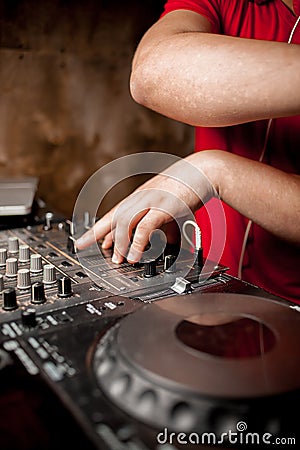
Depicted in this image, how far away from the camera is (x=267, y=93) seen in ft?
2.58

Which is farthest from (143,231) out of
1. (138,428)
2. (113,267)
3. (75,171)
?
(75,171)

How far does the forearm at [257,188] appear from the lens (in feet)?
2.97

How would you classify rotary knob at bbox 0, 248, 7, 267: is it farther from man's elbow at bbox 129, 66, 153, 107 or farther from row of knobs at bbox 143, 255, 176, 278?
man's elbow at bbox 129, 66, 153, 107

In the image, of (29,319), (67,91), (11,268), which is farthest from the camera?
(67,91)

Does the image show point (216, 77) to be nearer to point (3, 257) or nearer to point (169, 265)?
point (169, 265)

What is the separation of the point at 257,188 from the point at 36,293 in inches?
17.1

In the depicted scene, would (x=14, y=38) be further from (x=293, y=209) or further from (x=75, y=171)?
(x=293, y=209)

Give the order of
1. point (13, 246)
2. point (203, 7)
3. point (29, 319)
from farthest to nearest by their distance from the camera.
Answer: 1. point (203, 7)
2. point (13, 246)
3. point (29, 319)

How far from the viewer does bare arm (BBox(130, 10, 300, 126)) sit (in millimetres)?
782

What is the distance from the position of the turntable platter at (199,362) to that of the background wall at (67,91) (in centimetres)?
138

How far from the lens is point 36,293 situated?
2.38 ft

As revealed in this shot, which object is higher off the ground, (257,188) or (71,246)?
(257,188)

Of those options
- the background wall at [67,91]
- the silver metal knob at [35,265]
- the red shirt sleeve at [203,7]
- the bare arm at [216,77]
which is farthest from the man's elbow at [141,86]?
the background wall at [67,91]

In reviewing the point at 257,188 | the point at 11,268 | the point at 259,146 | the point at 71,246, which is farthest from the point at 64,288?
the point at 259,146
